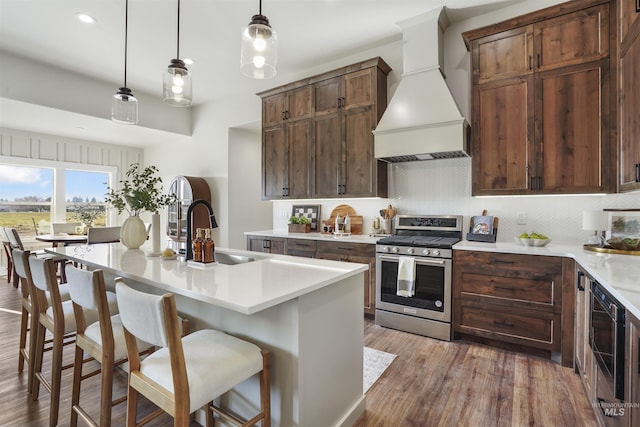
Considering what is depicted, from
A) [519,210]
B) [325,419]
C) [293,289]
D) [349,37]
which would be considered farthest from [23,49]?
[519,210]

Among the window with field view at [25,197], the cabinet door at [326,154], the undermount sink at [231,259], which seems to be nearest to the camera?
the undermount sink at [231,259]

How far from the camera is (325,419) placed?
1650 mm

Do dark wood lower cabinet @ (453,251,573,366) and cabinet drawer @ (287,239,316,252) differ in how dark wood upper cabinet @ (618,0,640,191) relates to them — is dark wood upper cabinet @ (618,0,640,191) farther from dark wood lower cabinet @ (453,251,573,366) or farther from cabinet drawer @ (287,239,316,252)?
cabinet drawer @ (287,239,316,252)

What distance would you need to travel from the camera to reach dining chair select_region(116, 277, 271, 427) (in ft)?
3.70

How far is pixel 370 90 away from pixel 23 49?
14.3 feet

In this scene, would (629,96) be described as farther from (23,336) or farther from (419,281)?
(23,336)

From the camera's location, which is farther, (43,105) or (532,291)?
(43,105)

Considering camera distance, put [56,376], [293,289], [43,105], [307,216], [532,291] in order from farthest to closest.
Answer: [307,216] → [43,105] → [532,291] → [56,376] → [293,289]

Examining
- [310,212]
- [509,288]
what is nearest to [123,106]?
[310,212]

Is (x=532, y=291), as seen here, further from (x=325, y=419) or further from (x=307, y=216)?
(x=307, y=216)

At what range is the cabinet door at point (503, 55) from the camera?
9.49ft

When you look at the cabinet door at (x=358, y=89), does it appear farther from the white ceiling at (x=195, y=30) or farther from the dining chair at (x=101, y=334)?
the dining chair at (x=101, y=334)

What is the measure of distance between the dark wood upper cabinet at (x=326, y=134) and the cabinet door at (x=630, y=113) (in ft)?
6.86

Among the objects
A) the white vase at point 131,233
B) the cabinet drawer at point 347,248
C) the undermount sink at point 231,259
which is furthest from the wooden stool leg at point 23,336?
the cabinet drawer at point 347,248
